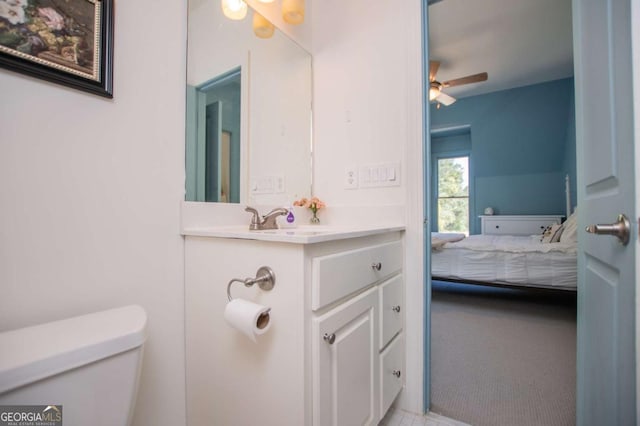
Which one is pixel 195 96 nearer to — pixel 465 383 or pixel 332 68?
pixel 332 68

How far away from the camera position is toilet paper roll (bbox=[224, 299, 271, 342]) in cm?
75

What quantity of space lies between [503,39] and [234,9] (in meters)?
3.19

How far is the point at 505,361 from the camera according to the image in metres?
1.82

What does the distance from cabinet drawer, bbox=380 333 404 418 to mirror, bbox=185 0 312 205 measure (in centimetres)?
89

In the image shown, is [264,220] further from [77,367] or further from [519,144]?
[519,144]

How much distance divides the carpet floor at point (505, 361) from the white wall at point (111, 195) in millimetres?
1333

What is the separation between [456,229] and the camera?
5.41 meters

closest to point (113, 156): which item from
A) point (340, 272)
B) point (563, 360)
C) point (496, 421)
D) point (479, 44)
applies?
point (340, 272)

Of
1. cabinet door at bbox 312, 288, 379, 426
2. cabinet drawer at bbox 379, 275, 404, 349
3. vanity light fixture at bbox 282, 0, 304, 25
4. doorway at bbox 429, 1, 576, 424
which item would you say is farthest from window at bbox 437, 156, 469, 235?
cabinet door at bbox 312, 288, 379, 426

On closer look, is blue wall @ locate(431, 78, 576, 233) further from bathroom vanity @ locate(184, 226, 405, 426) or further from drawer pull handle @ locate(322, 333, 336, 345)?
drawer pull handle @ locate(322, 333, 336, 345)

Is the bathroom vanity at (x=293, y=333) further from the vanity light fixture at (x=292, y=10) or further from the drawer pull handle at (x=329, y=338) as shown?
the vanity light fixture at (x=292, y=10)

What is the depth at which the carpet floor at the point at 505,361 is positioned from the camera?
137 centimetres

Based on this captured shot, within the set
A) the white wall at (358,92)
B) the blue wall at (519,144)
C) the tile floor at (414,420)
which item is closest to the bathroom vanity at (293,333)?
the tile floor at (414,420)

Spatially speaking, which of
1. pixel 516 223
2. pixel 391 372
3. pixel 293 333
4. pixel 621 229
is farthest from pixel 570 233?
pixel 293 333
